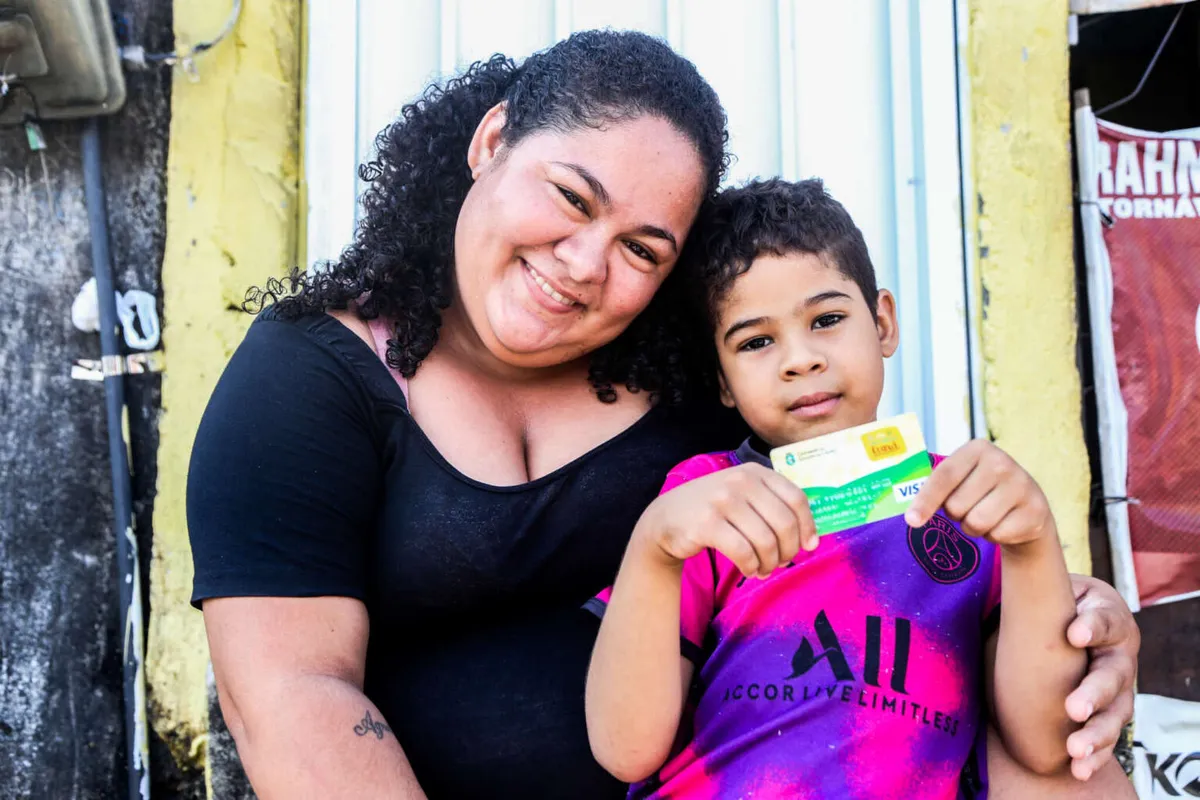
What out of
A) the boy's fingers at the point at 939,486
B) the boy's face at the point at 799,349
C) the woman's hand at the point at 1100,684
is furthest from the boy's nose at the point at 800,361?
the woman's hand at the point at 1100,684

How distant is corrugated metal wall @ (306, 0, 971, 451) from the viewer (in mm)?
2721

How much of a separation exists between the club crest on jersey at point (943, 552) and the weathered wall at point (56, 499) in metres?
1.89

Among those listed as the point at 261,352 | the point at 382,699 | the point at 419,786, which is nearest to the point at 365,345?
the point at 261,352

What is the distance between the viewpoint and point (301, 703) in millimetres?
1537

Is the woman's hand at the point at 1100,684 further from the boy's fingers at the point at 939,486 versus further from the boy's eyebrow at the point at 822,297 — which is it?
the boy's eyebrow at the point at 822,297

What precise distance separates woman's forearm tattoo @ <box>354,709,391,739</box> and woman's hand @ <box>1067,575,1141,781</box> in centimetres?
101

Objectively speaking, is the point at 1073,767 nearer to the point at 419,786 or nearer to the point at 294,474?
the point at 419,786

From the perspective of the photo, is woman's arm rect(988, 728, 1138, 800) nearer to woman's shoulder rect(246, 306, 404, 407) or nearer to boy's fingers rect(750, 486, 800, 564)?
boy's fingers rect(750, 486, 800, 564)

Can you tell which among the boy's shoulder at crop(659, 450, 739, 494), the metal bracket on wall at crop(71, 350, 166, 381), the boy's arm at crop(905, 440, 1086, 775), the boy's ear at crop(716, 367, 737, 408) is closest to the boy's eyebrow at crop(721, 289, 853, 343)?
the boy's ear at crop(716, 367, 737, 408)

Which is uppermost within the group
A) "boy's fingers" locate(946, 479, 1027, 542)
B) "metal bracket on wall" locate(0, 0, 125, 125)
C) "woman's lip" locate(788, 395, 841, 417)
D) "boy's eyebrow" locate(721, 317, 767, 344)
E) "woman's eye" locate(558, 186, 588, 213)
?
"metal bracket on wall" locate(0, 0, 125, 125)

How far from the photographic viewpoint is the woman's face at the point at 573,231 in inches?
68.9

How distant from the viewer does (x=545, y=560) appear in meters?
1.79

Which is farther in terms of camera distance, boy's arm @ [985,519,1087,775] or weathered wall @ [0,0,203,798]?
weathered wall @ [0,0,203,798]

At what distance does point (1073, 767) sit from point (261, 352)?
4.66ft
